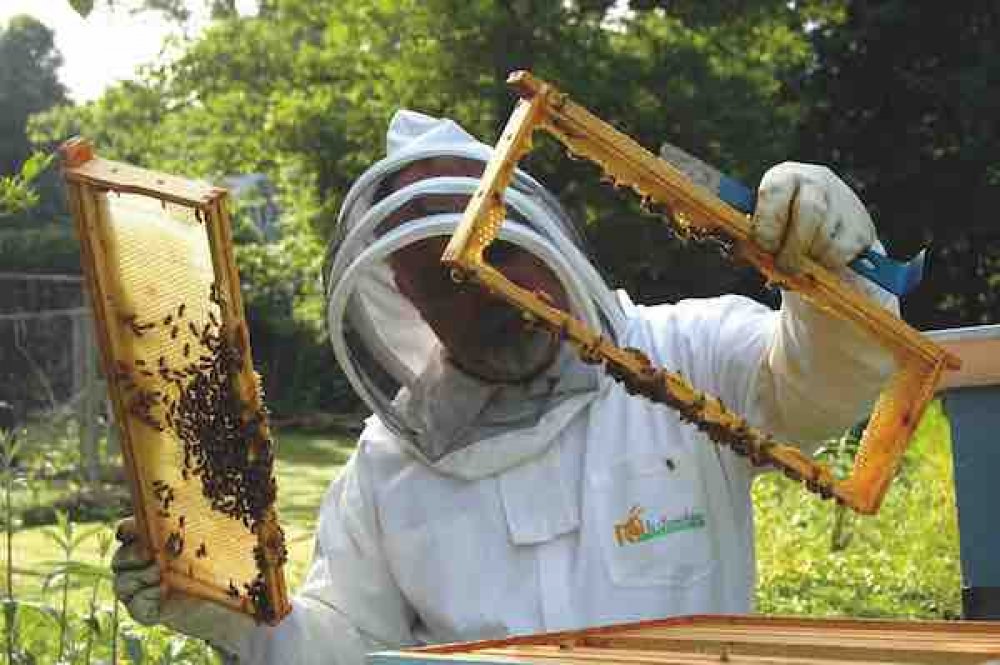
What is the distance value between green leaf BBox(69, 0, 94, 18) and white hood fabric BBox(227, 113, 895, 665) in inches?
30.5

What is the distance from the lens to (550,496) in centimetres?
299

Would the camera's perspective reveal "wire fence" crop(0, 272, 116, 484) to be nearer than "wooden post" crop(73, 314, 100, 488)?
No

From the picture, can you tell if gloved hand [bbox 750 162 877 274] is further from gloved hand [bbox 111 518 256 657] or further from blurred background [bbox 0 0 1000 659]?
blurred background [bbox 0 0 1000 659]

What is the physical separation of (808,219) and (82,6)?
113 centimetres

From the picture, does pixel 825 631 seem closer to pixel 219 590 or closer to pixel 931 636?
pixel 931 636

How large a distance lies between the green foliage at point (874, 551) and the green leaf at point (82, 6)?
3752mm

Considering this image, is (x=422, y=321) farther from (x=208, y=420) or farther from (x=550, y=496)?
(x=208, y=420)

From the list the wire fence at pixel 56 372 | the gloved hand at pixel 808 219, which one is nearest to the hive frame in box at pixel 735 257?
the gloved hand at pixel 808 219

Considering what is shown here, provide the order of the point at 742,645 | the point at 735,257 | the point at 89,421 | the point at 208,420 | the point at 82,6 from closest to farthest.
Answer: the point at 742,645 < the point at 82,6 < the point at 735,257 < the point at 208,420 < the point at 89,421

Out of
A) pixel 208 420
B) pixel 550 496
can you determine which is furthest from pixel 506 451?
pixel 208 420

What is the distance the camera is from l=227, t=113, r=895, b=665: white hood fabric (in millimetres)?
2889

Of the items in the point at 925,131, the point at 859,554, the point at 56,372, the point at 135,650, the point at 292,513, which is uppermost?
the point at 925,131

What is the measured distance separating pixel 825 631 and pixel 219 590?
110cm

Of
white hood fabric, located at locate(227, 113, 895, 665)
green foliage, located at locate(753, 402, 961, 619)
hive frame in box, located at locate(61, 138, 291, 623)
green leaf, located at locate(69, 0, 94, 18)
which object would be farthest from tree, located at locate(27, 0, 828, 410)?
green leaf, located at locate(69, 0, 94, 18)
